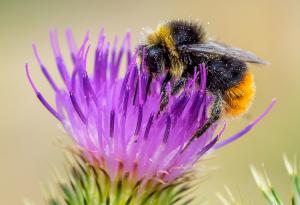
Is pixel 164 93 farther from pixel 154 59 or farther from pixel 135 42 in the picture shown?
pixel 135 42

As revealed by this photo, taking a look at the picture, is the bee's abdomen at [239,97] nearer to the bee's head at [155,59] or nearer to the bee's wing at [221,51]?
the bee's wing at [221,51]

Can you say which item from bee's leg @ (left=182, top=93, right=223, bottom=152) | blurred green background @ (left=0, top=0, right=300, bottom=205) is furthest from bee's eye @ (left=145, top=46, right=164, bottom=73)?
blurred green background @ (left=0, top=0, right=300, bottom=205)

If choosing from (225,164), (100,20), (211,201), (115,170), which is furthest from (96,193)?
(100,20)

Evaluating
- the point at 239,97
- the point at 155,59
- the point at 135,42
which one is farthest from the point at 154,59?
the point at 135,42

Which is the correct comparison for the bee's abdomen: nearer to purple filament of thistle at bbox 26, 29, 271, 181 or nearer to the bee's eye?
purple filament of thistle at bbox 26, 29, 271, 181

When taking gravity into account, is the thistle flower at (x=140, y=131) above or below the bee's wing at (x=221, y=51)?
below

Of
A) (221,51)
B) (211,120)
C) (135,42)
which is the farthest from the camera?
(135,42)

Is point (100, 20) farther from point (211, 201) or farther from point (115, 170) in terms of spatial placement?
point (115, 170)

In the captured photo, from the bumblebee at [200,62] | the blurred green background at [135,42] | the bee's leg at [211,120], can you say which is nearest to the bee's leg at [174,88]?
the bumblebee at [200,62]
